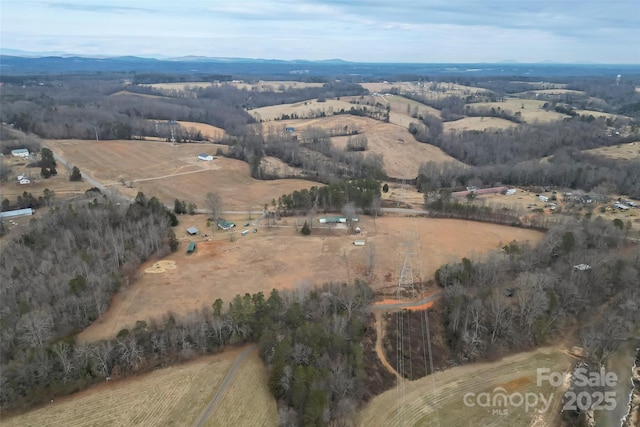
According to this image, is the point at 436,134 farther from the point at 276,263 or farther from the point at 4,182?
the point at 4,182

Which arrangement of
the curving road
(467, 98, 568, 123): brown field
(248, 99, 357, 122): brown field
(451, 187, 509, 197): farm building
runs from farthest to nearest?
(248, 99, 357, 122): brown field, (467, 98, 568, 123): brown field, (451, 187, 509, 197): farm building, the curving road

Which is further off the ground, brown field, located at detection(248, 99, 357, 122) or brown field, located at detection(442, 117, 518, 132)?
brown field, located at detection(248, 99, 357, 122)

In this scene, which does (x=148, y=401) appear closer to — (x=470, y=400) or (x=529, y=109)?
(x=470, y=400)

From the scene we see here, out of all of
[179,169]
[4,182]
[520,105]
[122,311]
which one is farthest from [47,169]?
[520,105]

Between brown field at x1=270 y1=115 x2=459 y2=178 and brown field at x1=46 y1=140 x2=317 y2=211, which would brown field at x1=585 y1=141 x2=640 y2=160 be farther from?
brown field at x1=46 y1=140 x2=317 y2=211

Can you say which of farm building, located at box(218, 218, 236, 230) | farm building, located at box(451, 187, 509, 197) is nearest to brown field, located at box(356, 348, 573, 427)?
farm building, located at box(218, 218, 236, 230)

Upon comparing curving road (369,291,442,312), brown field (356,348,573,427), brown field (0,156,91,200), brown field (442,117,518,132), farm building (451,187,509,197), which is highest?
brown field (442,117,518,132)

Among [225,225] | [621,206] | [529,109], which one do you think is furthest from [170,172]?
[529,109]
